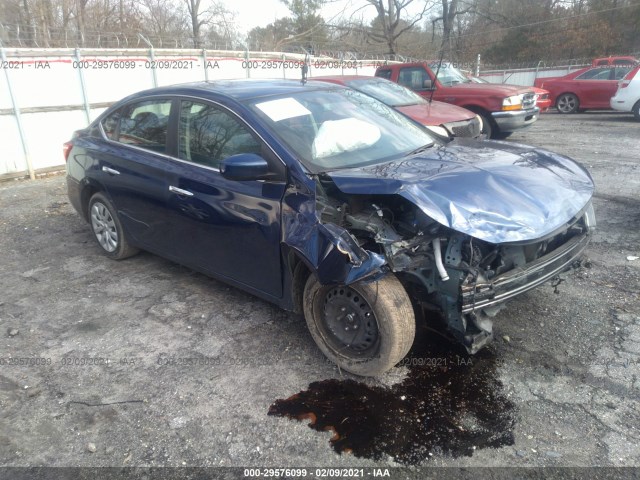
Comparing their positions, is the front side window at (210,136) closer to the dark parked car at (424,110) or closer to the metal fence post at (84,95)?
the dark parked car at (424,110)

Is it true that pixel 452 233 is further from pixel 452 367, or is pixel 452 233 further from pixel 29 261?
pixel 29 261

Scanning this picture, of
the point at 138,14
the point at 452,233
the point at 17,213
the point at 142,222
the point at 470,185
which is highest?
the point at 138,14

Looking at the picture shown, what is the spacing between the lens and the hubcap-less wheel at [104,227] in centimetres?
478

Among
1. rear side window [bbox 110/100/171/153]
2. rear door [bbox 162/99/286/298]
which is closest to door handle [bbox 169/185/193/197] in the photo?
rear door [bbox 162/99/286/298]

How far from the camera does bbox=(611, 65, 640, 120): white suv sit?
1273 centimetres

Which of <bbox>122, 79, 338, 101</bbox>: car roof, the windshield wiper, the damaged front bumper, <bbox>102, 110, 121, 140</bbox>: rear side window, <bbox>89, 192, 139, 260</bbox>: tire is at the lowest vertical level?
<bbox>89, 192, 139, 260</bbox>: tire

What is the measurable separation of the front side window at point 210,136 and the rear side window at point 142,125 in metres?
0.25

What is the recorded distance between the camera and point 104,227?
488 centimetres

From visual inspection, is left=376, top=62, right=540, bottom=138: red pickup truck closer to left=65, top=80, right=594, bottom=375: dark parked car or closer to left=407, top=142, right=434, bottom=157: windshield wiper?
left=407, top=142, right=434, bottom=157: windshield wiper

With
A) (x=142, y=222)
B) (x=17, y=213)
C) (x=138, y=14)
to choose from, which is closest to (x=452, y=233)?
(x=142, y=222)

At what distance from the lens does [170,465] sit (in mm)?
2416

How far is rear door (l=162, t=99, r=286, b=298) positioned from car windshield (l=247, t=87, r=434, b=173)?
20cm

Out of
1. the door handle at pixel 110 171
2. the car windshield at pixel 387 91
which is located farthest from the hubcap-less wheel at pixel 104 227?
the car windshield at pixel 387 91

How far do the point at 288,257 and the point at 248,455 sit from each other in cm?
119
